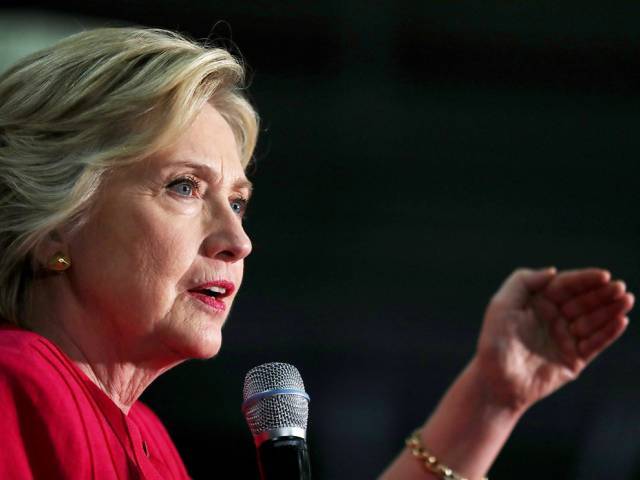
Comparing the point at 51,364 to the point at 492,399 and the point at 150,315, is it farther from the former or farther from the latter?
the point at 492,399

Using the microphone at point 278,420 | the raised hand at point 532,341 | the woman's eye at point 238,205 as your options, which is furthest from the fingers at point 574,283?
the woman's eye at point 238,205

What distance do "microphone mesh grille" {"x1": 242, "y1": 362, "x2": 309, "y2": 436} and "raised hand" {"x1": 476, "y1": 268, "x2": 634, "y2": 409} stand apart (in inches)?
17.9

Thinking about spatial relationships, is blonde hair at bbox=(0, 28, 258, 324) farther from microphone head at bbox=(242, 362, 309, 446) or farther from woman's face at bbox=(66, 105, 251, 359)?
microphone head at bbox=(242, 362, 309, 446)

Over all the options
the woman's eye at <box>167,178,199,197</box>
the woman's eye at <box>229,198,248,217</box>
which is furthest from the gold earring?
the woman's eye at <box>229,198,248,217</box>

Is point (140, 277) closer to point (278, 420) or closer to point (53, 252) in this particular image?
point (53, 252)

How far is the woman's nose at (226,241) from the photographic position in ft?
6.68

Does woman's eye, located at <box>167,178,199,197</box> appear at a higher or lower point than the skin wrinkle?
higher

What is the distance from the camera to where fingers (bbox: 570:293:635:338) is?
192 centimetres

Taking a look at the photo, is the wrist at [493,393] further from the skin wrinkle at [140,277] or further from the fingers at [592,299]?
the skin wrinkle at [140,277]

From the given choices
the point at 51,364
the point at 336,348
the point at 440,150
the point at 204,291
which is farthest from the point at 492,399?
the point at 440,150

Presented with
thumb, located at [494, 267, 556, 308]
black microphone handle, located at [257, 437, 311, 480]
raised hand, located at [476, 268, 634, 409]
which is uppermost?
thumb, located at [494, 267, 556, 308]

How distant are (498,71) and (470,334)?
4.77 feet

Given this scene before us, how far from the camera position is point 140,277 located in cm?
196

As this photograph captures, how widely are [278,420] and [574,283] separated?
64 cm
